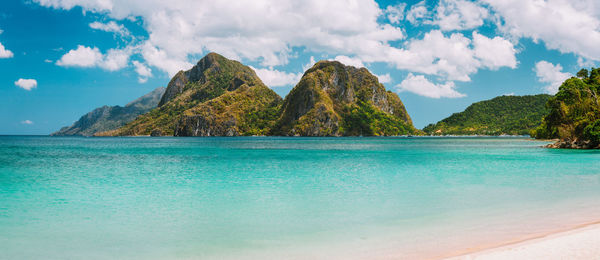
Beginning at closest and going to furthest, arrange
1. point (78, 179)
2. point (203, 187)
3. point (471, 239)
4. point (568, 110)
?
point (471, 239) → point (203, 187) → point (78, 179) → point (568, 110)

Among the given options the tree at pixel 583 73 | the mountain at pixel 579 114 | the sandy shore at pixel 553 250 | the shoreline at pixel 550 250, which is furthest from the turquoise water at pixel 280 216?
the tree at pixel 583 73

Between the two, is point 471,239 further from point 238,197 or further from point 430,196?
point 238,197

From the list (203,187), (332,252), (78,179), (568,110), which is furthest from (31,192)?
(568,110)

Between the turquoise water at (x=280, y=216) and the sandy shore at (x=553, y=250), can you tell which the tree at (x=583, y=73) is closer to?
the turquoise water at (x=280, y=216)

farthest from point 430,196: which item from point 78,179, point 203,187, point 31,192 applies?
point 78,179

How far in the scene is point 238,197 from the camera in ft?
67.3

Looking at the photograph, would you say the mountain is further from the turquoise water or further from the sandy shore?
the sandy shore

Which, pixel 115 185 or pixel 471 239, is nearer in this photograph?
pixel 471 239

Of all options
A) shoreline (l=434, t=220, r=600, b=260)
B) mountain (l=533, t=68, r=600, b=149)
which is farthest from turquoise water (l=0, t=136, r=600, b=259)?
mountain (l=533, t=68, r=600, b=149)

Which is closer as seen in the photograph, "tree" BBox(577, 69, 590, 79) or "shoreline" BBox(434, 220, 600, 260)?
"shoreline" BBox(434, 220, 600, 260)

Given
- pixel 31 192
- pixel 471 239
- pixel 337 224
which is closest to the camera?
pixel 471 239

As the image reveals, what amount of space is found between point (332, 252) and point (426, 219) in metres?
5.77

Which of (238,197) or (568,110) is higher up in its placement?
(568,110)

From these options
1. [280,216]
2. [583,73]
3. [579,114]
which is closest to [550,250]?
[280,216]
